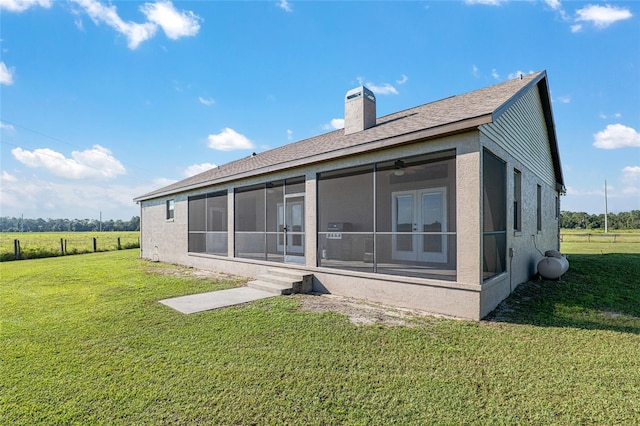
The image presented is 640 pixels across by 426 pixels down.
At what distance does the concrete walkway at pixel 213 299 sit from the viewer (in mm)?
5844

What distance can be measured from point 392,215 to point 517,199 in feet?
11.2

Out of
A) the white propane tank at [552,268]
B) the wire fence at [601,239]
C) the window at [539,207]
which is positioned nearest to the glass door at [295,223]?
the white propane tank at [552,268]

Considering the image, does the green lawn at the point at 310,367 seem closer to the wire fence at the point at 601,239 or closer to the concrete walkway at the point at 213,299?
the concrete walkway at the point at 213,299

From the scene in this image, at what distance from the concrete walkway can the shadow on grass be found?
4.64 meters

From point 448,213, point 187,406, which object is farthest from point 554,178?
point 187,406

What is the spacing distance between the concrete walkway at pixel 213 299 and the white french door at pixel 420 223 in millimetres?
4696

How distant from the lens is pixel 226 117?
54.3ft

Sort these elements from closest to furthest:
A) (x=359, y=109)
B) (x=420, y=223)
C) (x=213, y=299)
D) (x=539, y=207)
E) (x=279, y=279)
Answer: (x=213, y=299), (x=279, y=279), (x=359, y=109), (x=420, y=223), (x=539, y=207)

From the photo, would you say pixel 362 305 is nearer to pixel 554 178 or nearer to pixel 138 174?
pixel 554 178

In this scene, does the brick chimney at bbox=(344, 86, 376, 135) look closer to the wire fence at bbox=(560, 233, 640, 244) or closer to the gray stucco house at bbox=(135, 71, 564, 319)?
the gray stucco house at bbox=(135, 71, 564, 319)

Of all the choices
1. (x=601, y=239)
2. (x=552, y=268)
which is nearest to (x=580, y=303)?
(x=552, y=268)

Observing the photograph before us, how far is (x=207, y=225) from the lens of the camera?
13.5 metres

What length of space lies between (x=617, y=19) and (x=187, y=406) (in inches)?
562

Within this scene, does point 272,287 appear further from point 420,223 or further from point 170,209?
point 170,209
